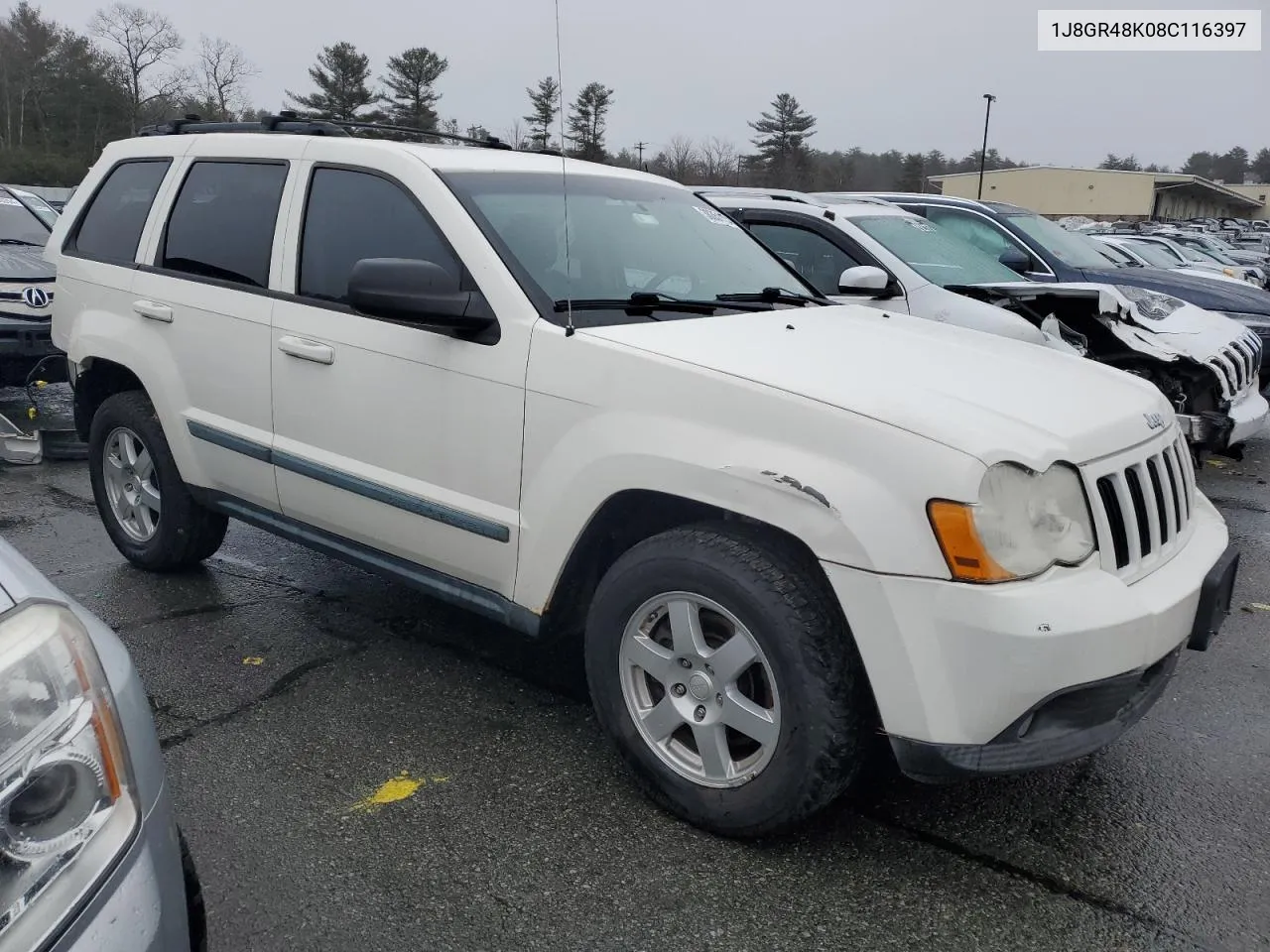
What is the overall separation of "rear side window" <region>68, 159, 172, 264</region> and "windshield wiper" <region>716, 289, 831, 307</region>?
99.6 inches

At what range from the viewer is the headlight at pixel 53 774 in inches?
51.3

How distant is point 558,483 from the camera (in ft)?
9.96

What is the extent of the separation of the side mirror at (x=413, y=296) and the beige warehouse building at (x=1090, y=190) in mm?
82418

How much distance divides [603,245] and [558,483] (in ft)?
3.30

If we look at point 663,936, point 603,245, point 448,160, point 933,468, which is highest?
point 448,160

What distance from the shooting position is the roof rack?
164 inches

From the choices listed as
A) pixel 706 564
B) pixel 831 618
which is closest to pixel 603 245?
pixel 706 564

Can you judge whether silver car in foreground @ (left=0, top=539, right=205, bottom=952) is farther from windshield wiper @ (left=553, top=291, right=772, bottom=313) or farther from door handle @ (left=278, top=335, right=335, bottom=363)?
door handle @ (left=278, top=335, right=335, bottom=363)

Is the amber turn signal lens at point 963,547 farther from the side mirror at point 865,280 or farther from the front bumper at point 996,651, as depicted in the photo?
the side mirror at point 865,280

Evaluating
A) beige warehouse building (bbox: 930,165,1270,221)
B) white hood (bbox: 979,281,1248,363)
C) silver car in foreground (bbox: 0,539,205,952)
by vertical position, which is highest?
beige warehouse building (bbox: 930,165,1270,221)

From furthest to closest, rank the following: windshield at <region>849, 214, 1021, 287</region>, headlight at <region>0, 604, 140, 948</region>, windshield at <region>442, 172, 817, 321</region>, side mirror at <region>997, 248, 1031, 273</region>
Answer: side mirror at <region>997, 248, 1031, 273</region>, windshield at <region>849, 214, 1021, 287</region>, windshield at <region>442, 172, 817, 321</region>, headlight at <region>0, 604, 140, 948</region>

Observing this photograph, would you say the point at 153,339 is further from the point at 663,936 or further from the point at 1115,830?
the point at 1115,830

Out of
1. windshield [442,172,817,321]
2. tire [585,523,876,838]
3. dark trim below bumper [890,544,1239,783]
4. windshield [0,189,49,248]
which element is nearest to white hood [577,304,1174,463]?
windshield [442,172,817,321]

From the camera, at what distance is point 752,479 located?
2623mm
